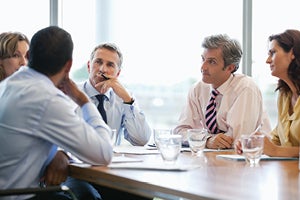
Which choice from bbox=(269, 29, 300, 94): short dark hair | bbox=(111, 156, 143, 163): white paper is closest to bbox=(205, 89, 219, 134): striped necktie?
bbox=(269, 29, 300, 94): short dark hair

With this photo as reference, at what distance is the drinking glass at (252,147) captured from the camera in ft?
7.44

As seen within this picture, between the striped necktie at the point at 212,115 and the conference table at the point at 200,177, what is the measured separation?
89 cm

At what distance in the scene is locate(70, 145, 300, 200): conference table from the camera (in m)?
1.63

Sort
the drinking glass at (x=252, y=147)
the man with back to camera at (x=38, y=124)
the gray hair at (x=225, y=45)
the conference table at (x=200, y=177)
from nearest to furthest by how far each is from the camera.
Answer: the conference table at (x=200, y=177)
the man with back to camera at (x=38, y=124)
the drinking glass at (x=252, y=147)
the gray hair at (x=225, y=45)

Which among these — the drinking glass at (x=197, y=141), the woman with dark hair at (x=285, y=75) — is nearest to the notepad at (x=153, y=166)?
the drinking glass at (x=197, y=141)

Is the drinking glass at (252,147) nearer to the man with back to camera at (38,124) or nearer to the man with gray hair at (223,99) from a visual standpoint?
the man with back to camera at (38,124)

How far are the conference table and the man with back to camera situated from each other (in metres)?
0.13

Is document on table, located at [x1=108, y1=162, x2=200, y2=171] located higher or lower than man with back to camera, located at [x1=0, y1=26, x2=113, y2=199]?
lower

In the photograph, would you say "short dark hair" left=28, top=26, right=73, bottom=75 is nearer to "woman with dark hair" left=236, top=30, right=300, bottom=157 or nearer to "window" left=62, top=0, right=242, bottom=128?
"woman with dark hair" left=236, top=30, right=300, bottom=157

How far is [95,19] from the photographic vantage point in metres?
4.93

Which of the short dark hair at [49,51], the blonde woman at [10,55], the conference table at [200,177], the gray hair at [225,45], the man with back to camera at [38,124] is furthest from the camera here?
the gray hair at [225,45]

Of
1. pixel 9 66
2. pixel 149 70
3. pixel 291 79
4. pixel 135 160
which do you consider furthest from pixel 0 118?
pixel 149 70

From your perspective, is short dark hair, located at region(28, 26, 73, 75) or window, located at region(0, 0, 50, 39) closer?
short dark hair, located at region(28, 26, 73, 75)

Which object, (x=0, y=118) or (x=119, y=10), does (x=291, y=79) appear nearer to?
(x=0, y=118)
